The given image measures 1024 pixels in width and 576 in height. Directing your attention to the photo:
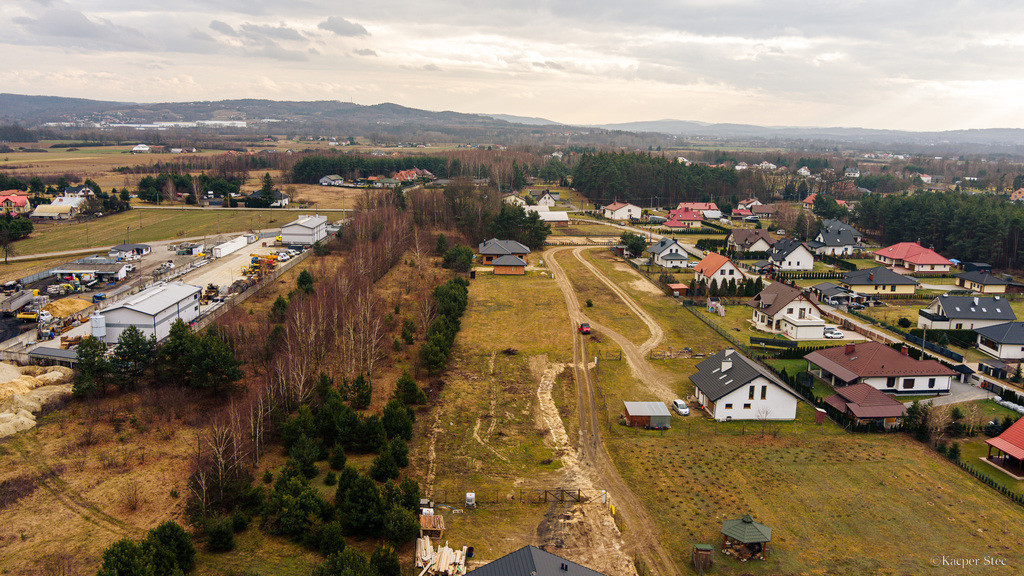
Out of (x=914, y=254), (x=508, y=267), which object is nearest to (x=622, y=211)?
(x=508, y=267)

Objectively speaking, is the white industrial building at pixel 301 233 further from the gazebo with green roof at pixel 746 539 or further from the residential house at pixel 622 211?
the gazebo with green roof at pixel 746 539

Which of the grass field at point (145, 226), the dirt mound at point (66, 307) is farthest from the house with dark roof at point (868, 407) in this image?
the grass field at point (145, 226)

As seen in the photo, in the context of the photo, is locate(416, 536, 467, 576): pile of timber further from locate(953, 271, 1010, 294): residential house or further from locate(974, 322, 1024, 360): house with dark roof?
locate(953, 271, 1010, 294): residential house

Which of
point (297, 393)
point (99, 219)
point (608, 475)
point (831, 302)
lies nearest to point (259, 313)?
point (297, 393)

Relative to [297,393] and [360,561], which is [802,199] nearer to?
[297,393]

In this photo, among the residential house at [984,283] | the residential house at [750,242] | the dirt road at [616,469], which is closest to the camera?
the dirt road at [616,469]

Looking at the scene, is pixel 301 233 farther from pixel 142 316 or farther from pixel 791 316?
pixel 791 316

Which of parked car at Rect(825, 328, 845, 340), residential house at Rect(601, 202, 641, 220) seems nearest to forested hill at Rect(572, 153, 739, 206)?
residential house at Rect(601, 202, 641, 220)
